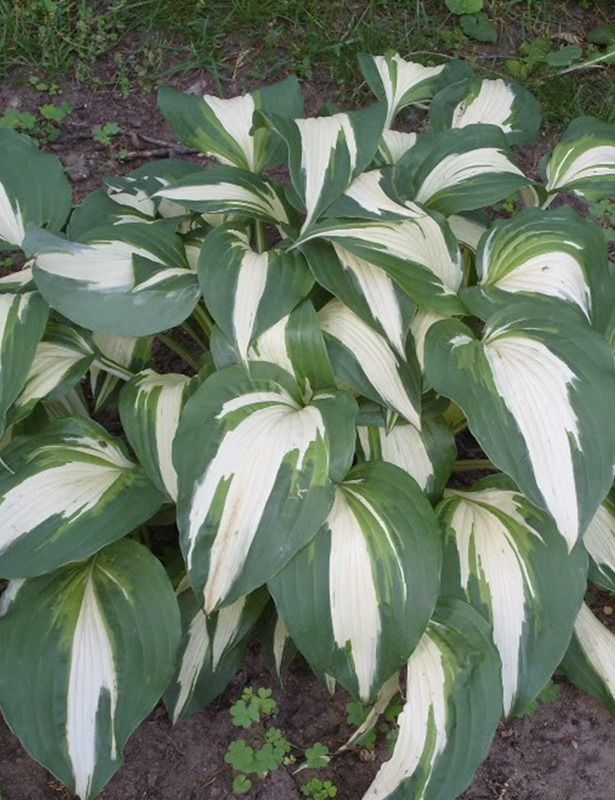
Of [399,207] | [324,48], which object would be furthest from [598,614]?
[324,48]

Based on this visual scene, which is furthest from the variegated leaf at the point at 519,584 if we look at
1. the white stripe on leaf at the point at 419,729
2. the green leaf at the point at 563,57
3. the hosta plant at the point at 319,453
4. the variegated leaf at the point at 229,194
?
the green leaf at the point at 563,57

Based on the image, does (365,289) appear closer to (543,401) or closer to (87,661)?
(543,401)

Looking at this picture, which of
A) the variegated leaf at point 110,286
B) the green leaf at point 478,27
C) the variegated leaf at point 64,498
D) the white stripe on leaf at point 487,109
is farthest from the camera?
the green leaf at point 478,27

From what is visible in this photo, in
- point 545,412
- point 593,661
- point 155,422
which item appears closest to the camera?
point 545,412

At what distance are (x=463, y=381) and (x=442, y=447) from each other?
10.9 inches

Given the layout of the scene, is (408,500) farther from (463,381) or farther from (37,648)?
(37,648)

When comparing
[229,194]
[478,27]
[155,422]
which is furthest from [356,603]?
[478,27]

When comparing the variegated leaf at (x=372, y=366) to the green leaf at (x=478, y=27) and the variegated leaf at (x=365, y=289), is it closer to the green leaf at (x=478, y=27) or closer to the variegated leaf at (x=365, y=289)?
the variegated leaf at (x=365, y=289)

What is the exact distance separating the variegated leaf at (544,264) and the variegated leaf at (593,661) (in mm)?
586

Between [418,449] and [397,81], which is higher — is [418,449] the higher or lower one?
the lower one

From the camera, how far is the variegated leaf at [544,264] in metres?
1.57

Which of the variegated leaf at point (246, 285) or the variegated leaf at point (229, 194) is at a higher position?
the variegated leaf at point (229, 194)

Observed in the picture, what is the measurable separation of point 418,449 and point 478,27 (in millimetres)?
1822

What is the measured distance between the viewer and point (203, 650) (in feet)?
5.22
